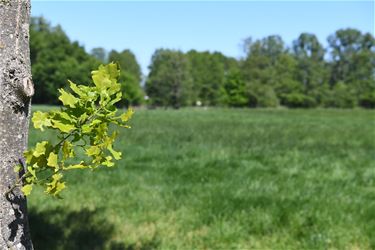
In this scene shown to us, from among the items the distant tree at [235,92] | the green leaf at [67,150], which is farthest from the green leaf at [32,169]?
the distant tree at [235,92]

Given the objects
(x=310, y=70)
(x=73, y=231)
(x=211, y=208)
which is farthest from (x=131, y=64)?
(x=73, y=231)

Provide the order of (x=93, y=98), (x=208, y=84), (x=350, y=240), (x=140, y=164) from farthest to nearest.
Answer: (x=208, y=84)
(x=140, y=164)
(x=350, y=240)
(x=93, y=98)

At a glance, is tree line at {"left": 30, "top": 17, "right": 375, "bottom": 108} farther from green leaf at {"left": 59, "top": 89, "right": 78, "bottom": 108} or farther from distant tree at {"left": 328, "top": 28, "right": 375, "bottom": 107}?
green leaf at {"left": 59, "top": 89, "right": 78, "bottom": 108}

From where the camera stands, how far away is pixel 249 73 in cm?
10131

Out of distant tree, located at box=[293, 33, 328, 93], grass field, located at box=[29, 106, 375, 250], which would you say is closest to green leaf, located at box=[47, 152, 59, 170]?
grass field, located at box=[29, 106, 375, 250]

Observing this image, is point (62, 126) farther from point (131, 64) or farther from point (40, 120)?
point (131, 64)

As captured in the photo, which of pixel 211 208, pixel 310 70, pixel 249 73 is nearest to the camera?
pixel 211 208

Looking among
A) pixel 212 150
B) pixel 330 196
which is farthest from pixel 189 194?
pixel 212 150

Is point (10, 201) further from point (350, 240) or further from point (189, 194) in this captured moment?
point (189, 194)

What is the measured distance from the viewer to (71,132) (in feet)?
7.64

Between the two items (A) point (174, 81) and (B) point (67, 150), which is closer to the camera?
(B) point (67, 150)

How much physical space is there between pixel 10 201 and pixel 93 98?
65 centimetres

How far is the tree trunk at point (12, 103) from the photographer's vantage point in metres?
2.34

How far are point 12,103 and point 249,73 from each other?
100415 millimetres
